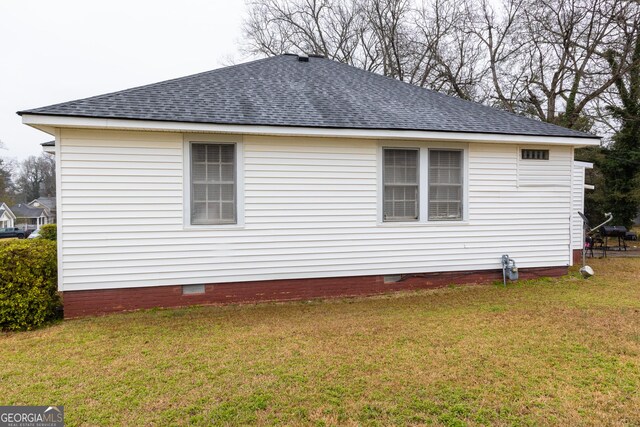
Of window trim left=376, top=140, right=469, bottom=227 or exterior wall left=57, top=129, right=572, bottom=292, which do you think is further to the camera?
window trim left=376, top=140, right=469, bottom=227

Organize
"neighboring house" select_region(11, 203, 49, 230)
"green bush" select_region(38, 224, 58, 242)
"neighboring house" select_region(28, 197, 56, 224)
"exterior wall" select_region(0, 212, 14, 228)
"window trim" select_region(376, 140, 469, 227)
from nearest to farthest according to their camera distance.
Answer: "window trim" select_region(376, 140, 469, 227) → "green bush" select_region(38, 224, 58, 242) → "exterior wall" select_region(0, 212, 14, 228) → "neighboring house" select_region(11, 203, 49, 230) → "neighboring house" select_region(28, 197, 56, 224)

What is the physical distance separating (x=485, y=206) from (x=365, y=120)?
116 inches

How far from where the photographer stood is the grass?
2.91m

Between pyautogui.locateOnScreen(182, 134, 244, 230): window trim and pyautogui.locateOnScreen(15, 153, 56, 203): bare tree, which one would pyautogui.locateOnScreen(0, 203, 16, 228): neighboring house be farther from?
pyautogui.locateOnScreen(182, 134, 244, 230): window trim

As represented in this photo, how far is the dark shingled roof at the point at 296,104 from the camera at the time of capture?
5801mm

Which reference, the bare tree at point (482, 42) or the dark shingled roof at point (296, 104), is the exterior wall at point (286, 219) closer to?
the dark shingled roof at point (296, 104)

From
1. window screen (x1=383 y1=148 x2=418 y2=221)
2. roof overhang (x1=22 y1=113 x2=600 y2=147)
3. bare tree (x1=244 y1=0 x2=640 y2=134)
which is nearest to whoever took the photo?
roof overhang (x1=22 y1=113 x2=600 y2=147)

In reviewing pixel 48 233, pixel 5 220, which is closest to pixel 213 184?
pixel 48 233

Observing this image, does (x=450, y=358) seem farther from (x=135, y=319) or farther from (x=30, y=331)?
(x=30, y=331)

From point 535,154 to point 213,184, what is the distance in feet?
20.6

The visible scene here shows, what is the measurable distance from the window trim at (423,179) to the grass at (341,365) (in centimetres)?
161
